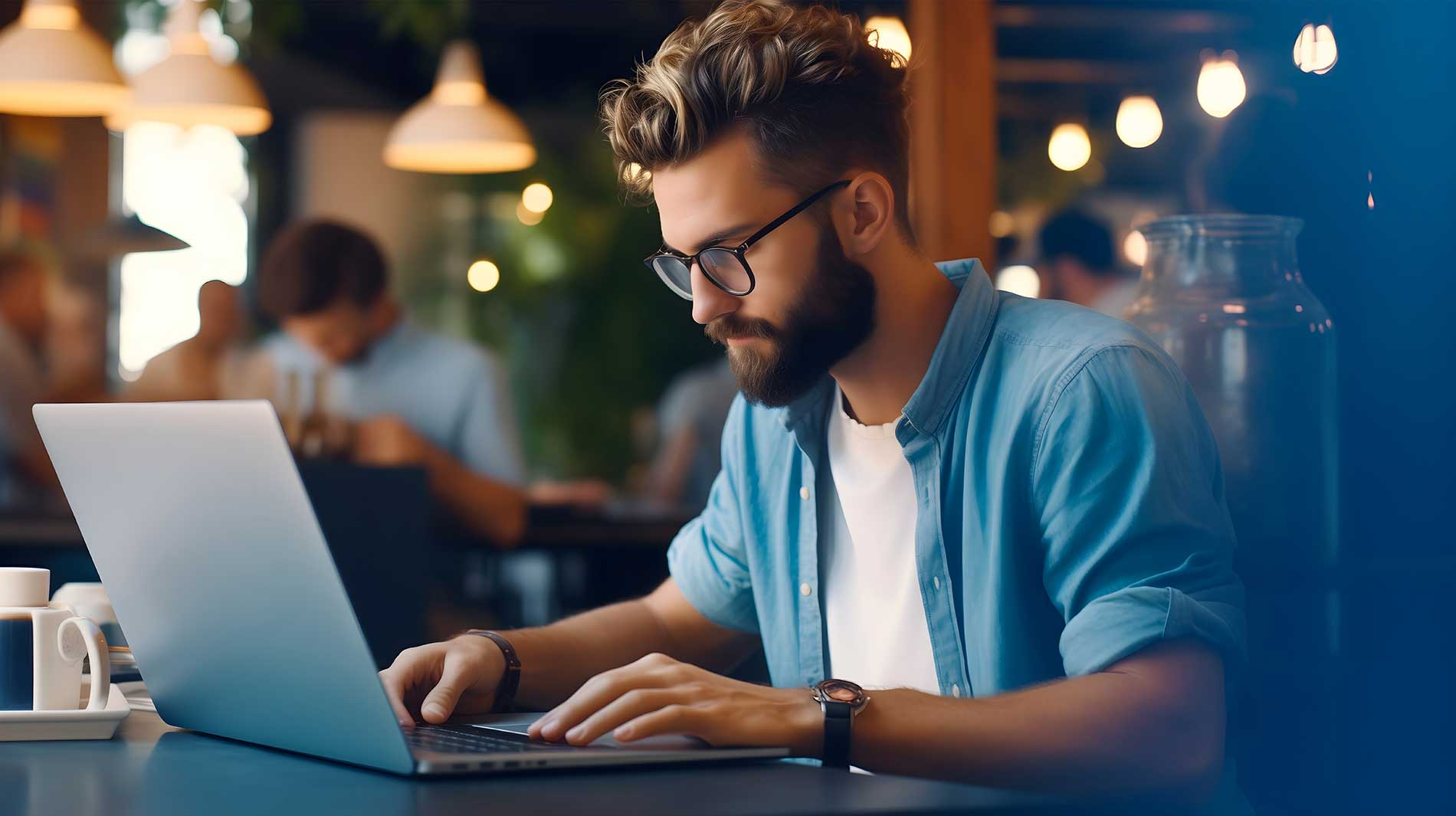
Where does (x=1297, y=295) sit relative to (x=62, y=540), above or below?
above

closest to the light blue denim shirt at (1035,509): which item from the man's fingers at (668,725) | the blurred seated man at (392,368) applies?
the man's fingers at (668,725)

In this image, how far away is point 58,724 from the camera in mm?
1083

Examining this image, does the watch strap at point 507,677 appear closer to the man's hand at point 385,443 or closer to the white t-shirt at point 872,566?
the white t-shirt at point 872,566

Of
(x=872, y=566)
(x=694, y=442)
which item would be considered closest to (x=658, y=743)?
(x=872, y=566)

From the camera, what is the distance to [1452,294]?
1272 millimetres

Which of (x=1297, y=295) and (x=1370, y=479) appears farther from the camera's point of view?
(x=1297, y=295)

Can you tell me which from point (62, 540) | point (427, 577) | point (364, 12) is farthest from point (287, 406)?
point (364, 12)

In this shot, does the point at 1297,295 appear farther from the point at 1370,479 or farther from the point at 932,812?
the point at 932,812

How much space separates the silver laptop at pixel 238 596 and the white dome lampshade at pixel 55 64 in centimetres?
278

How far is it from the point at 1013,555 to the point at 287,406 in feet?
8.07

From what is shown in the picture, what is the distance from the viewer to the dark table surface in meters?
0.79

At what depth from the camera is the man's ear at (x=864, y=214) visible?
61.2 inches

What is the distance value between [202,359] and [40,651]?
3131 mm

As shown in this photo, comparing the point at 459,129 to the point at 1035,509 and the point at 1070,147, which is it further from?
the point at 1070,147
